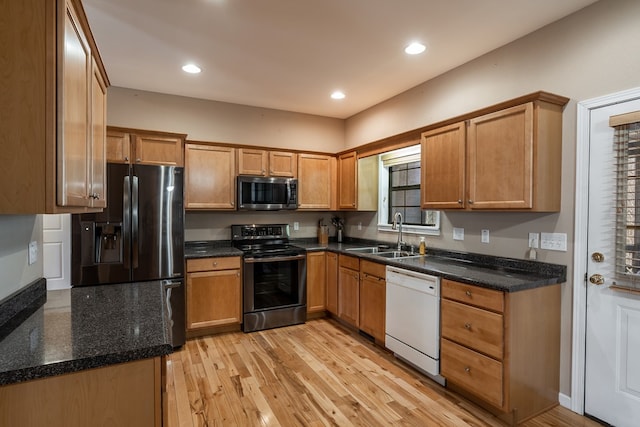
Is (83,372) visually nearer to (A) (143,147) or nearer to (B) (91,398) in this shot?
(B) (91,398)

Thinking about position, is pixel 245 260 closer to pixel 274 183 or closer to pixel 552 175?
pixel 274 183

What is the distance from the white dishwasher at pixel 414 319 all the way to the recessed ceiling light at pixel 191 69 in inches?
106

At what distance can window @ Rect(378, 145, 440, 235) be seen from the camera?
3.74 m

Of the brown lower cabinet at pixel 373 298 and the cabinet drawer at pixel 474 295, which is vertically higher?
the cabinet drawer at pixel 474 295

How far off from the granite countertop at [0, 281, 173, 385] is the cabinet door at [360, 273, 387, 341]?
2.08 metres

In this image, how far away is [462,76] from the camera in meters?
3.14

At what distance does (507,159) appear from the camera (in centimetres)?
243

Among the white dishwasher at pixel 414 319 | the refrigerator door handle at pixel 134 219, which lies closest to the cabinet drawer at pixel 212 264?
the refrigerator door handle at pixel 134 219

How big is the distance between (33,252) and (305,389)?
205 cm

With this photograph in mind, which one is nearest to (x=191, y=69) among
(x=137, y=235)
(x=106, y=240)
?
(x=137, y=235)

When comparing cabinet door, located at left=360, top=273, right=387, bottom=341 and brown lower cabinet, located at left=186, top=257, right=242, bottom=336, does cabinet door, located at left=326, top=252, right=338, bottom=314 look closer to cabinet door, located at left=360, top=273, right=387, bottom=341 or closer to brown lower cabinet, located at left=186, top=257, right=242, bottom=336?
cabinet door, located at left=360, top=273, right=387, bottom=341

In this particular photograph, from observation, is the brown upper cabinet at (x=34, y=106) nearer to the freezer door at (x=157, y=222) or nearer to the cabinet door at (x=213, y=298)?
the freezer door at (x=157, y=222)

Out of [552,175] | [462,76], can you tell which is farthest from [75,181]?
[462,76]

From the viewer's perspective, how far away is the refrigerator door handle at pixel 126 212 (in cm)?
313
